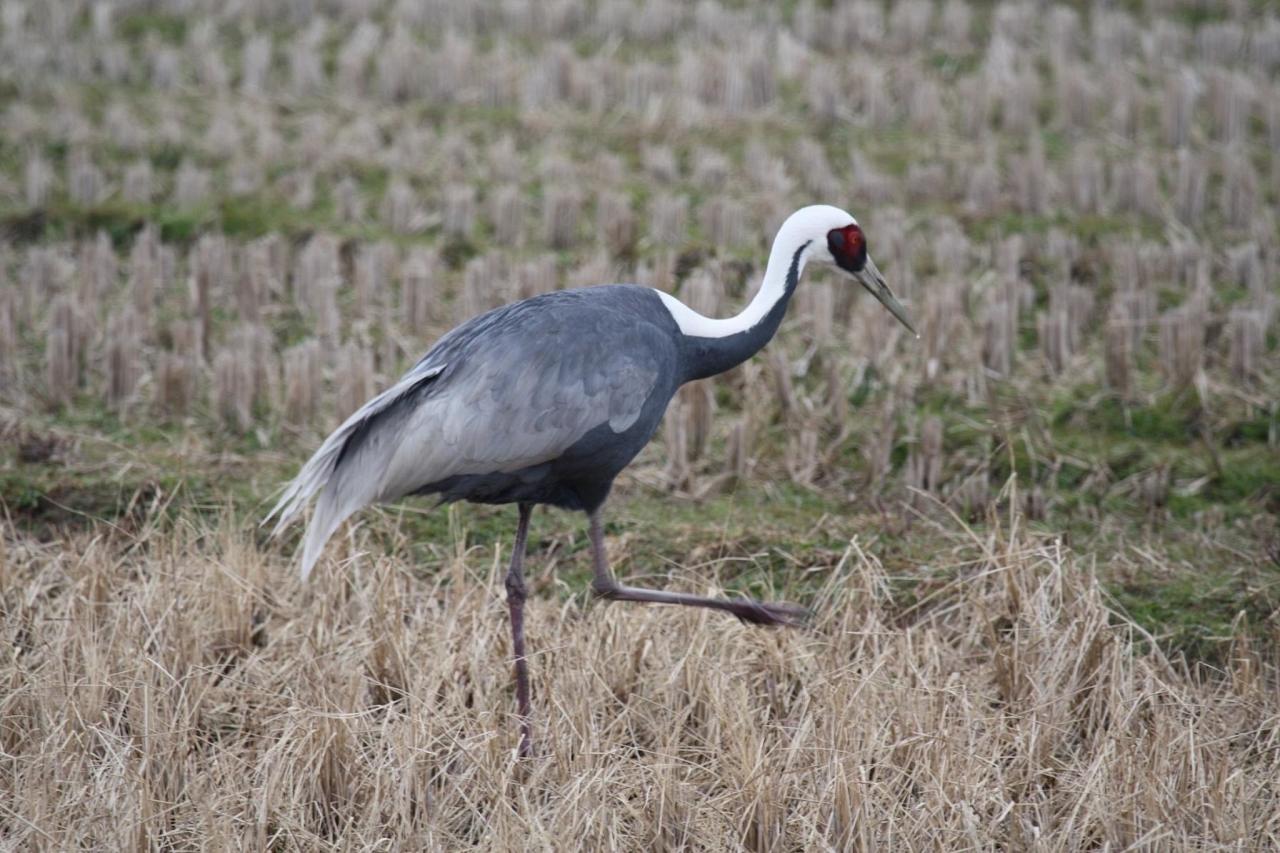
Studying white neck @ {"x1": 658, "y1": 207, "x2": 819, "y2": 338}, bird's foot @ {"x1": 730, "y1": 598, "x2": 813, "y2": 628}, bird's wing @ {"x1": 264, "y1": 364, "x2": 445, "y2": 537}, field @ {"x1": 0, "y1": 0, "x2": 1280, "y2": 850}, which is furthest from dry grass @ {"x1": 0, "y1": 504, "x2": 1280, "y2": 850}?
white neck @ {"x1": 658, "y1": 207, "x2": 819, "y2": 338}

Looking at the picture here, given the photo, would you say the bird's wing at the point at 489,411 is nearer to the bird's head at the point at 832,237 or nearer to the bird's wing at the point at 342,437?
the bird's wing at the point at 342,437

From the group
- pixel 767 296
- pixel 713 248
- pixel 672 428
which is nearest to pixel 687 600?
pixel 767 296

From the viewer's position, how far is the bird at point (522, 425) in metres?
4.82

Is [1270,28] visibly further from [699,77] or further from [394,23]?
[394,23]

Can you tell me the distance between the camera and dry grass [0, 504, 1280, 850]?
162 inches

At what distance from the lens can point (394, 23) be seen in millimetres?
13258

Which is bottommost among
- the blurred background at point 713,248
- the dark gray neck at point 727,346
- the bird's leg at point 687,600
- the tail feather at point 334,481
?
the blurred background at point 713,248

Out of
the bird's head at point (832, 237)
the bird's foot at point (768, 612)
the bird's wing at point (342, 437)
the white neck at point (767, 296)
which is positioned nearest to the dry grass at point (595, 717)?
the bird's foot at point (768, 612)

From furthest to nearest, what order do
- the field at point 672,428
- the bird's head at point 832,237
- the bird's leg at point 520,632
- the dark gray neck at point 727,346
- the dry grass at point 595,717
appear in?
the bird's head at point 832,237
the dark gray neck at point 727,346
the bird's leg at point 520,632
the field at point 672,428
the dry grass at point 595,717

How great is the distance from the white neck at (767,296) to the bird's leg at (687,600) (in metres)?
0.72

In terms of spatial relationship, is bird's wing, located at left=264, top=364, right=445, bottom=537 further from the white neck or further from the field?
the white neck

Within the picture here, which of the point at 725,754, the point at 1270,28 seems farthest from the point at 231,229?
the point at 1270,28

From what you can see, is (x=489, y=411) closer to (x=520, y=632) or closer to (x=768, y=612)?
(x=520, y=632)

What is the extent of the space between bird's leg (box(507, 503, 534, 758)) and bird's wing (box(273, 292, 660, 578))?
1.09 ft
